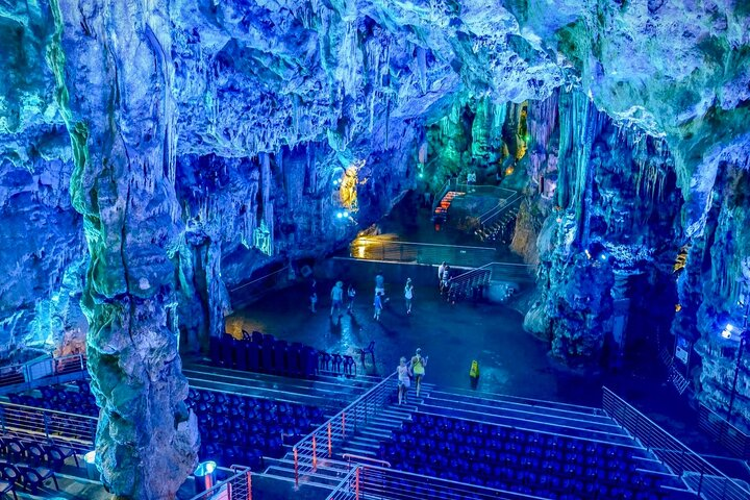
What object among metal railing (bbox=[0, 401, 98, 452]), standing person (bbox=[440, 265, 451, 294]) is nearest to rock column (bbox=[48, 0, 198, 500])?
metal railing (bbox=[0, 401, 98, 452])

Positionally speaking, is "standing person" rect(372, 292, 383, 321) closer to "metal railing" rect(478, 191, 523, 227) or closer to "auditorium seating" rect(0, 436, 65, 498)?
"metal railing" rect(478, 191, 523, 227)

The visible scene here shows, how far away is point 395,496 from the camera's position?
9.77 m

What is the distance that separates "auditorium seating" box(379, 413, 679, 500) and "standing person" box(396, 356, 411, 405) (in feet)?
5.22

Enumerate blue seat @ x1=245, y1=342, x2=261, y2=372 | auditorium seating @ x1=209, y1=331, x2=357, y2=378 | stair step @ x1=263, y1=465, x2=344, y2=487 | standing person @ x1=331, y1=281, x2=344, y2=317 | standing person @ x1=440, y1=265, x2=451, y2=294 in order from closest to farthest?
stair step @ x1=263, y1=465, x2=344, y2=487 → auditorium seating @ x1=209, y1=331, x2=357, y2=378 → blue seat @ x1=245, y1=342, x2=261, y2=372 → standing person @ x1=331, y1=281, x2=344, y2=317 → standing person @ x1=440, y1=265, x2=451, y2=294

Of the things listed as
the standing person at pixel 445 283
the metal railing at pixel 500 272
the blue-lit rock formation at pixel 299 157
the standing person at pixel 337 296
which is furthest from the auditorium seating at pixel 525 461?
the metal railing at pixel 500 272

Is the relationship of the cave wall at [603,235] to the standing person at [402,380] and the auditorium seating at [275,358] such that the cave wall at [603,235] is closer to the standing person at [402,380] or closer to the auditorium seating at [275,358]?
the standing person at [402,380]

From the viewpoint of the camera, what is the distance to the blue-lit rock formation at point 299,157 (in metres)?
7.62

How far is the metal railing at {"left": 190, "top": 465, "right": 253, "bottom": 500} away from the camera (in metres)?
8.70

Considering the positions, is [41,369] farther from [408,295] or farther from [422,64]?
[422,64]

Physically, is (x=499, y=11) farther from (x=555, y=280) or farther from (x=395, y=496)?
(x=555, y=280)

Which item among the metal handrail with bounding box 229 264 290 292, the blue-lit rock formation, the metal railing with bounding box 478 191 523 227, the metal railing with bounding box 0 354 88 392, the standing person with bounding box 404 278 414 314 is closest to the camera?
the blue-lit rock formation

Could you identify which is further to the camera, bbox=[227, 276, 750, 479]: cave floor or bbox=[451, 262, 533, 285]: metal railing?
bbox=[451, 262, 533, 285]: metal railing

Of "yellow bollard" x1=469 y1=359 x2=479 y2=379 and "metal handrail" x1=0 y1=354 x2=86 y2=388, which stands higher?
"metal handrail" x1=0 y1=354 x2=86 y2=388

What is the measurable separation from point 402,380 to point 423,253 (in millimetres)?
12639
